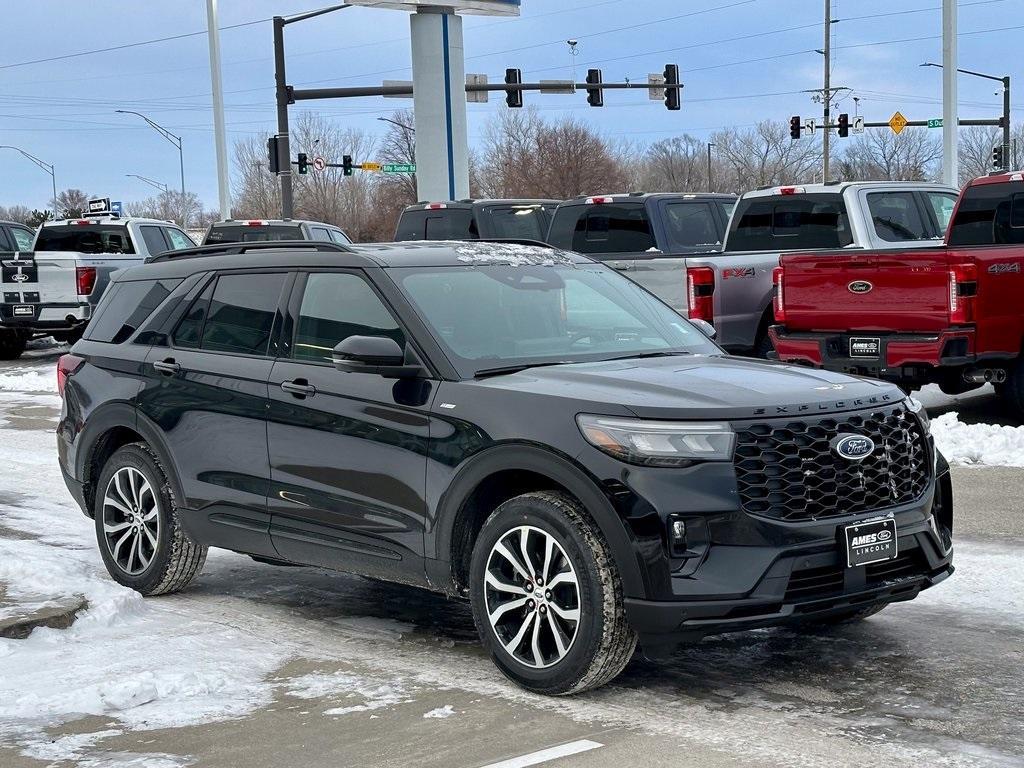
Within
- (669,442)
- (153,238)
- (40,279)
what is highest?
(153,238)

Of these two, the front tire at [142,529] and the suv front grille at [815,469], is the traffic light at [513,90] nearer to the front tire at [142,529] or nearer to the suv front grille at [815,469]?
the front tire at [142,529]

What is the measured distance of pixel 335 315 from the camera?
254 inches

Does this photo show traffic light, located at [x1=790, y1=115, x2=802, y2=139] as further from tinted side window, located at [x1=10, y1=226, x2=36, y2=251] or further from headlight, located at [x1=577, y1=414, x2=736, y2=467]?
headlight, located at [x1=577, y1=414, x2=736, y2=467]

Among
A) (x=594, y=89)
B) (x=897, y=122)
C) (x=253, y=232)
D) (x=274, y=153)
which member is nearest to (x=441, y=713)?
(x=253, y=232)

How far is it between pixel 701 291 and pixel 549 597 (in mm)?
10038

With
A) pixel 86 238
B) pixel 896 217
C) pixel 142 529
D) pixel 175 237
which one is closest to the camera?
pixel 142 529

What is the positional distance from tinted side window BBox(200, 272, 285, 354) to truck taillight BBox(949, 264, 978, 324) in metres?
6.87

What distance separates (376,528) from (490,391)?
0.84 m

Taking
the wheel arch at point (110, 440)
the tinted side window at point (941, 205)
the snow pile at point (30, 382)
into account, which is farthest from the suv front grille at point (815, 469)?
the snow pile at point (30, 382)

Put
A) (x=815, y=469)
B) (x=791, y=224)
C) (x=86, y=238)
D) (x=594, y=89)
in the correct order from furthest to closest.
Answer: (x=594, y=89) < (x=86, y=238) < (x=791, y=224) < (x=815, y=469)

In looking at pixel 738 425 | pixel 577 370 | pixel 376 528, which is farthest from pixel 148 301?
pixel 738 425

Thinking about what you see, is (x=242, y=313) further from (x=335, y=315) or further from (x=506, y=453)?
(x=506, y=453)

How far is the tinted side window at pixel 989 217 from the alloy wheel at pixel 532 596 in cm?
888

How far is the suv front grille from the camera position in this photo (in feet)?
16.6
